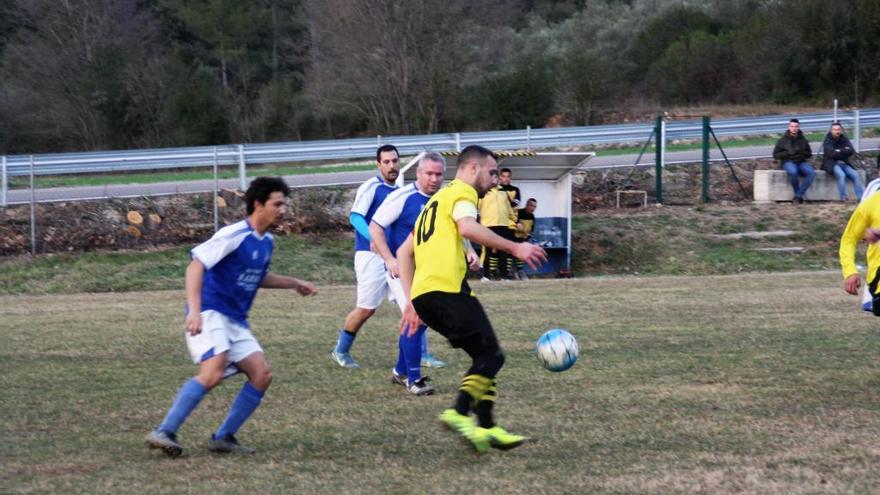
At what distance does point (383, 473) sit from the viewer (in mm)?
6113

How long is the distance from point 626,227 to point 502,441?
15172 millimetres

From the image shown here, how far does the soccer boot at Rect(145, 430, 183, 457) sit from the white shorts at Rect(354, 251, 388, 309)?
11.4 ft

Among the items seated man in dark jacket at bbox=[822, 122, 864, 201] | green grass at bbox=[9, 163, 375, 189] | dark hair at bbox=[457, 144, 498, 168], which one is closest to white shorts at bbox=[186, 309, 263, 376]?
dark hair at bbox=[457, 144, 498, 168]

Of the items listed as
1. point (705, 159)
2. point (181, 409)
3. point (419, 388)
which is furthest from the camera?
point (705, 159)

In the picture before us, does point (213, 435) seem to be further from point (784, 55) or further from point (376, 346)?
point (784, 55)

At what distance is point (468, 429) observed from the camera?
6.46 meters

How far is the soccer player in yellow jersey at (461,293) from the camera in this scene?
21.5ft

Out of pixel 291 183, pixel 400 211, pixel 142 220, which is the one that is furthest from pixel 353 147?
pixel 400 211

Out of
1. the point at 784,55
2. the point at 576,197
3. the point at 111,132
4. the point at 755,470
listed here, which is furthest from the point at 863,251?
the point at 111,132

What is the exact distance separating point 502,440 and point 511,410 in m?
1.36

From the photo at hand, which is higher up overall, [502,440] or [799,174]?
[799,174]

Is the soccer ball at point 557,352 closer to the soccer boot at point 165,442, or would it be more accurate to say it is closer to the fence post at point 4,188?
the soccer boot at point 165,442

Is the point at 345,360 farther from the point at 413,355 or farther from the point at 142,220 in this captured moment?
the point at 142,220

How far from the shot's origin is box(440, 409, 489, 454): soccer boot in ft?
21.1
